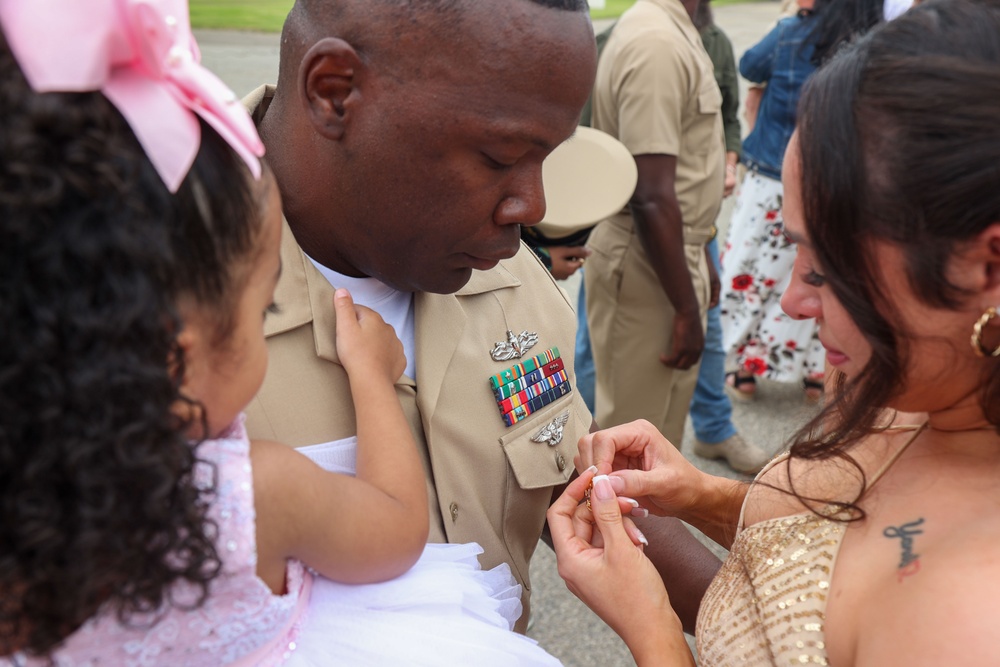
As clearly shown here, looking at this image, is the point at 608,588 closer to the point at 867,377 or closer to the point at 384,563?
the point at 384,563

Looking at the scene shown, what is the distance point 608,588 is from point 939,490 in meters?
0.54

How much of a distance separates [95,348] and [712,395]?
3.73 metres

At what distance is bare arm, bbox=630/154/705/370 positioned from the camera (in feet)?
10.6

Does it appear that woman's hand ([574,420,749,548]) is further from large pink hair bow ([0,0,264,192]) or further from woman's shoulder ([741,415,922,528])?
large pink hair bow ([0,0,264,192])

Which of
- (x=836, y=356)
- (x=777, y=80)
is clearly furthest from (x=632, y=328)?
(x=836, y=356)

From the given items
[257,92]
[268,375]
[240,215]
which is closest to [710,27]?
[257,92]


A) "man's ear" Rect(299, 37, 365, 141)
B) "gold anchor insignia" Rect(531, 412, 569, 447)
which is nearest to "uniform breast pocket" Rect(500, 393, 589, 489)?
"gold anchor insignia" Rect(531, 412, 569, 447)

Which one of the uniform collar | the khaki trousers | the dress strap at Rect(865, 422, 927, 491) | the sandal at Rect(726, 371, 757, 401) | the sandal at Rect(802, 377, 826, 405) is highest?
the dress strap at Rect(865, 422, 927, 491)

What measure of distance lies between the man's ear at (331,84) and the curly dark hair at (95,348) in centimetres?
47

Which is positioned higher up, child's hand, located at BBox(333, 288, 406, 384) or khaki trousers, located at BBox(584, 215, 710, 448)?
child's hand, located at BBox(333, 288, 406, 384)

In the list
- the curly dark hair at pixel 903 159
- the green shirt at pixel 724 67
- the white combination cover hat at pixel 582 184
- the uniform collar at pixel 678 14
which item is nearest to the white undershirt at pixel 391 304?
the curly dark hair at pixel 903 159

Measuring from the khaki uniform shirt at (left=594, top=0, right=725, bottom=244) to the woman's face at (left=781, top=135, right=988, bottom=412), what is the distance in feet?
6.54

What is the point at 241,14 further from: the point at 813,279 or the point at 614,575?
the point at 813,279

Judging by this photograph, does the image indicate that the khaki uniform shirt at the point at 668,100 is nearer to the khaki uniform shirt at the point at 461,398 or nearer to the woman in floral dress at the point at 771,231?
the woman in floral dress at the point at 771,231
